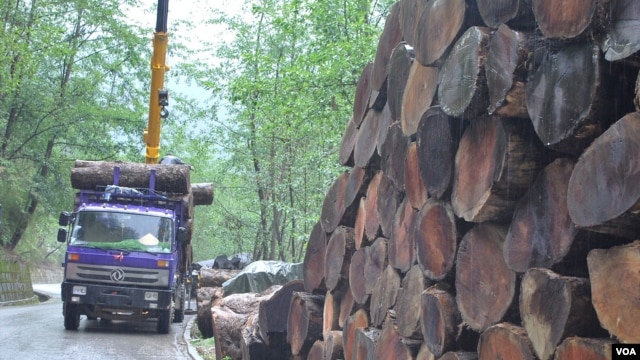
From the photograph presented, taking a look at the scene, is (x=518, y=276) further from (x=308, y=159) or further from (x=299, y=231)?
(x=299, y=231)

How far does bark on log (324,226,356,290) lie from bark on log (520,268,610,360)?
10.2 feet

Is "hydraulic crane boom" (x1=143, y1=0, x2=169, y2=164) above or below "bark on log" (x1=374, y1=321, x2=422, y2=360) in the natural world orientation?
above

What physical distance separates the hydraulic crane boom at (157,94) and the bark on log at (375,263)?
47.2 feet

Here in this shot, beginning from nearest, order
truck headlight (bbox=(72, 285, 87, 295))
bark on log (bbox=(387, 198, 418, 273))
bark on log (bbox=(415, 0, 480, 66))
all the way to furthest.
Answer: bark on log (bbox=(415, 0, 480, 66)) < bark on log (bbox=(387, 198, 418, 273)) < truck headlight (bbox=(72, 285, 87, 295))

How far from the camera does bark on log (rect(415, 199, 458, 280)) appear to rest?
449 cm

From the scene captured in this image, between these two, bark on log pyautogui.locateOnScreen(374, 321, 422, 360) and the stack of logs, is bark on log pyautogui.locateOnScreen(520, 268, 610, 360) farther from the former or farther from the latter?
bark on log pyautogui.locateOnScreen(374, 321, 422, 360)

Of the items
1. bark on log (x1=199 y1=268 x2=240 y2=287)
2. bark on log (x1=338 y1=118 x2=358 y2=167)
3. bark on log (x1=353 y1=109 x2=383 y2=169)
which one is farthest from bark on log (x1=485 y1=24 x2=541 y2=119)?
bark on log (x1=199 y1=268 x2=240 y2=287)

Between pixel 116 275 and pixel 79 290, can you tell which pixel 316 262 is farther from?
pixel 79 290

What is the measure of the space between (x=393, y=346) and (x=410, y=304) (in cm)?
37

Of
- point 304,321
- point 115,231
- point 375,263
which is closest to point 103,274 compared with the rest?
point 115,231

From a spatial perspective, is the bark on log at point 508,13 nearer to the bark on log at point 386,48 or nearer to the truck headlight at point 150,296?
the bark on log at point 386,48

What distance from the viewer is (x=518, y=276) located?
12.4 feet

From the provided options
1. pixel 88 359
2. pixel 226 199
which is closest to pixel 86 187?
pixel 88 359

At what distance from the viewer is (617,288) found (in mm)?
3004
